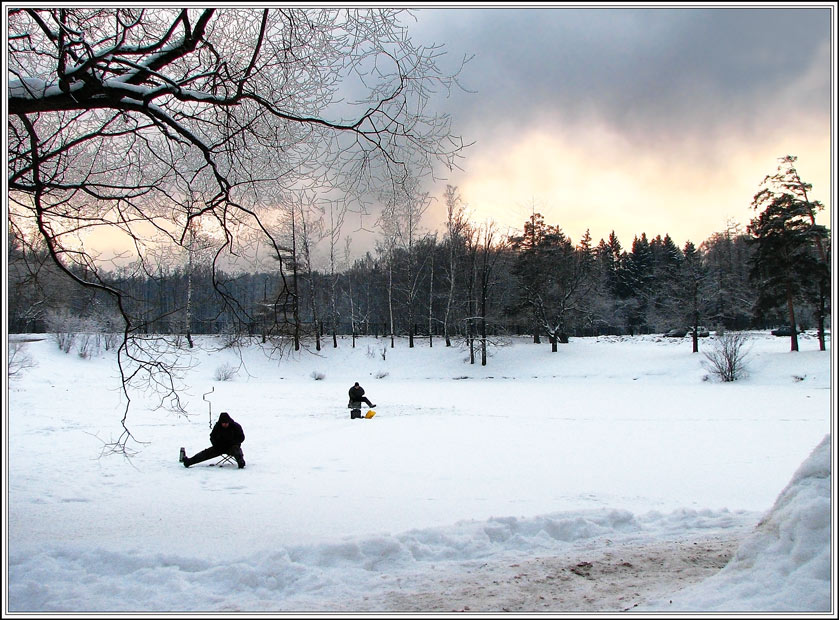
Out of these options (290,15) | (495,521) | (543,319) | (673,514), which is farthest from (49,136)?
(543,319)

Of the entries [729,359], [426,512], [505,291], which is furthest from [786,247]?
[426,512]

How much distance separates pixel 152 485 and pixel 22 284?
12.6ft

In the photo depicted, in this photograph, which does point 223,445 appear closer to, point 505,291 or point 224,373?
point 224,373

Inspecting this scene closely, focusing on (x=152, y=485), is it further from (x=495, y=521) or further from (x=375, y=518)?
(x=495, y=521)

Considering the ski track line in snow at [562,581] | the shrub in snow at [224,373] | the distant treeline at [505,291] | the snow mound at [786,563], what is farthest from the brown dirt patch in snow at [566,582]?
the shrub in snow at [224,373]

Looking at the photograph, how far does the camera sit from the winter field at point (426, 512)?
3.67 meters

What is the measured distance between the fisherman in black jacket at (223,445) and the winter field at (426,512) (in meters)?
0.26

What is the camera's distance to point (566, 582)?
408cm

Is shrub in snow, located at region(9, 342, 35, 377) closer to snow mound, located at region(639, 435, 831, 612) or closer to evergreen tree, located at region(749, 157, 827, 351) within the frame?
snow mound, located at region(639, 435, 831, 612)

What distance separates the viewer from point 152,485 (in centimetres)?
766

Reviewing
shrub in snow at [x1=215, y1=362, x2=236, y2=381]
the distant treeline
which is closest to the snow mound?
the distant treeline

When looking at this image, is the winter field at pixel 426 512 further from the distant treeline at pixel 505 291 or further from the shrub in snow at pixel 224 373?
the distant treeline at pixel 505 291

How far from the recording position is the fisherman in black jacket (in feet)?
29.8

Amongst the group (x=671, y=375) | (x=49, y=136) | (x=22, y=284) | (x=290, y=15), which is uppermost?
(x=290, y=15)
